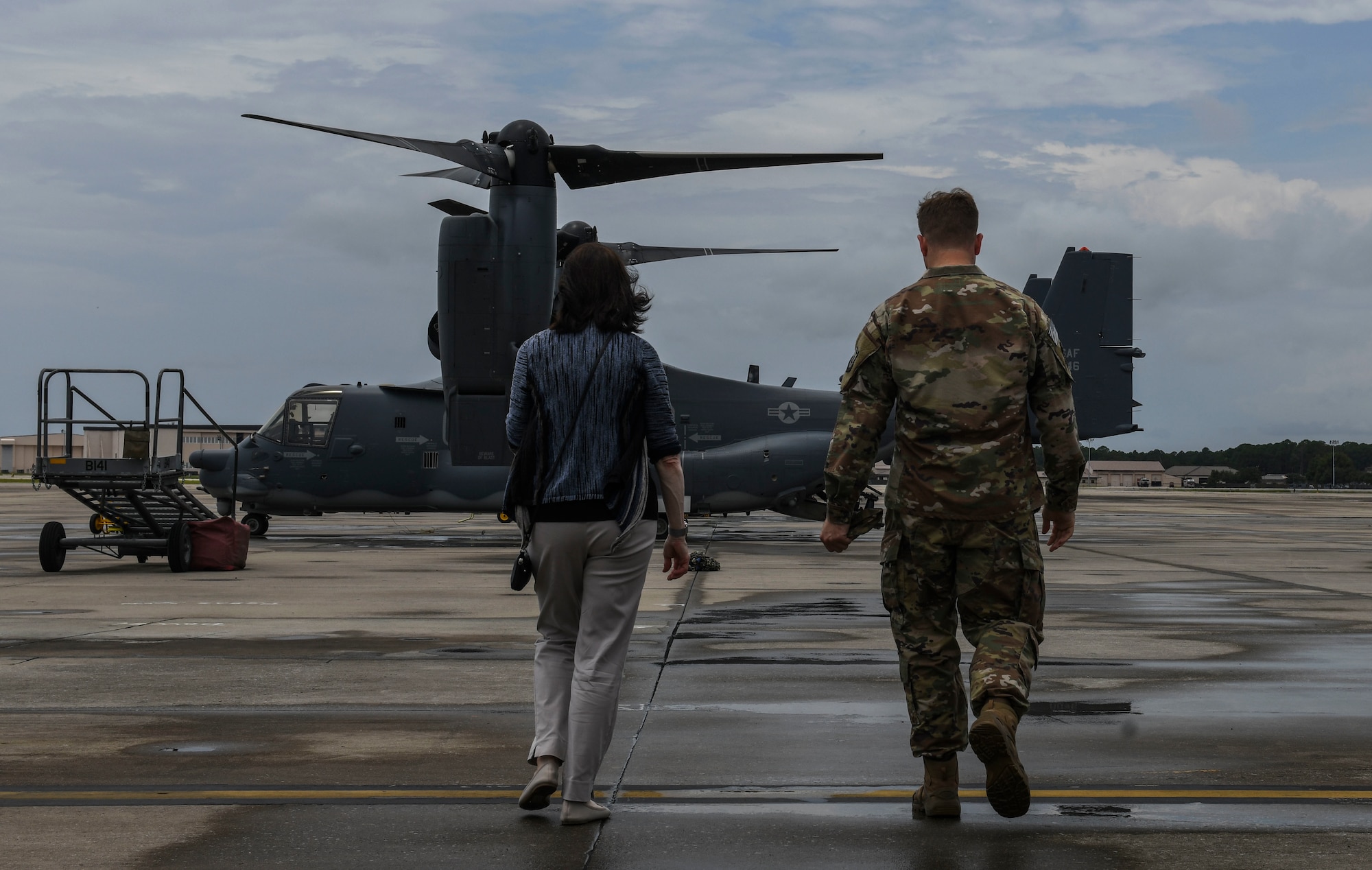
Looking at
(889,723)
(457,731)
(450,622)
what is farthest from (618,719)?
(450,622)

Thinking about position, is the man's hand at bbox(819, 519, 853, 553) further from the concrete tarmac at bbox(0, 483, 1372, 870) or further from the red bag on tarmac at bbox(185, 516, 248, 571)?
the red bag on tarmac at bbox(185, 516, 248, 571)

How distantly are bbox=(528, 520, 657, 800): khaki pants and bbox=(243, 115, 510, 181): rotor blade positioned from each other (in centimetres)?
1222

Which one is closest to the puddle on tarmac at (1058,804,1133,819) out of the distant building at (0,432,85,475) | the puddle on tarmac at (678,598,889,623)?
the puddle on tarmac at (678,598,889,623)

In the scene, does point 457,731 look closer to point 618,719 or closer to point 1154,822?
point 618,719

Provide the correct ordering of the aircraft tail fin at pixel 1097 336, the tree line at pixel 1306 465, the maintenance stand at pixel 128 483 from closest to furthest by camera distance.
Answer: the maintenance stand at pixel 128 483, the aircraft tail fin at pixel 1097 336, the tree line at pixel 1306 465

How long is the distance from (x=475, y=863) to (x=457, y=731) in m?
2.15

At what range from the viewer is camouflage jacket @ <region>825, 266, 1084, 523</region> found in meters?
4.52

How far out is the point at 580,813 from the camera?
436cm

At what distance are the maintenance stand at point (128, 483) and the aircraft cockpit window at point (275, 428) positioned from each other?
5.80 meters

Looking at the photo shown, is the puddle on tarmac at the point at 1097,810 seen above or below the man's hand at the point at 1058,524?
below

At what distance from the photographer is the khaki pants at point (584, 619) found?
447 centimetres

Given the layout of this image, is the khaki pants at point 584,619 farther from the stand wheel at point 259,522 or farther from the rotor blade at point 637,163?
the stand wheel at point 259,522

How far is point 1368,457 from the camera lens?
189000 millimetres

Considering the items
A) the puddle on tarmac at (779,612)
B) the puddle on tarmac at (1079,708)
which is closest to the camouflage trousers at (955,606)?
the puddle on tarmac at (1079,708)
